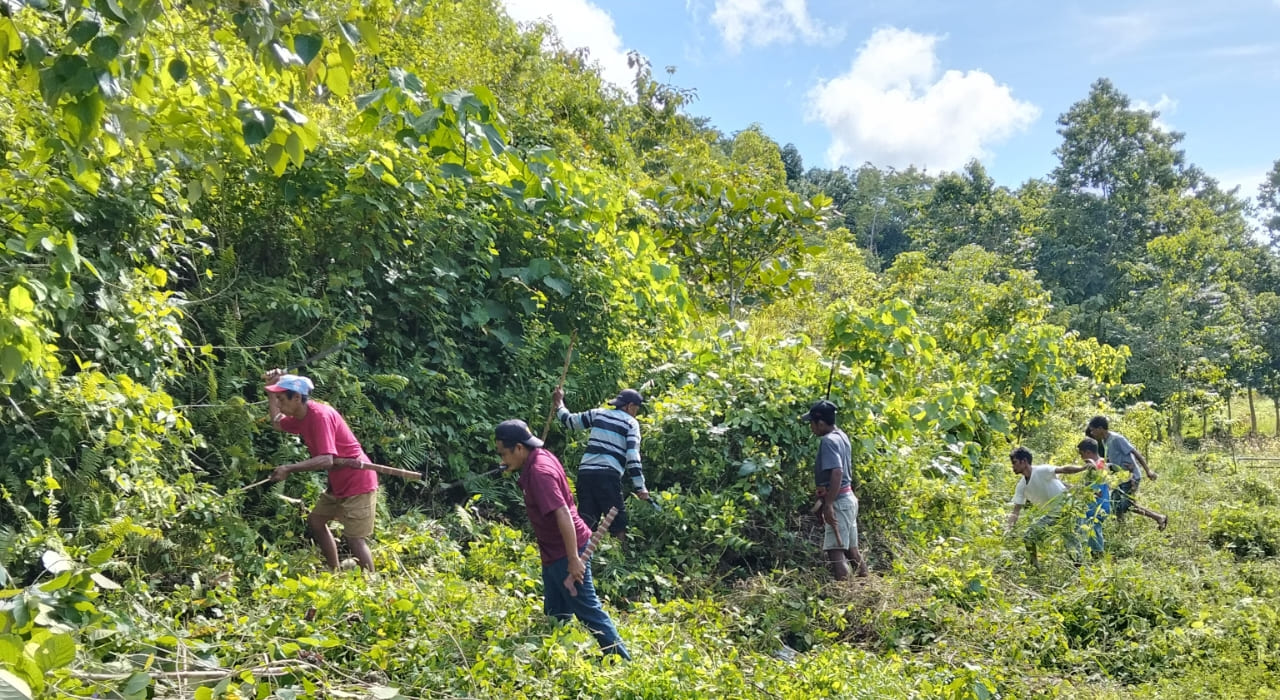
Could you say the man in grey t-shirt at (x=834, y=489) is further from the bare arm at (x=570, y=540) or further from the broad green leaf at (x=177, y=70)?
the broad green leaf at (x=177, y=70)

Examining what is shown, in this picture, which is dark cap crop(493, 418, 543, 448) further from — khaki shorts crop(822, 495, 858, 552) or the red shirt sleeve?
khaki shorts crop(822, 495, 858, 552)

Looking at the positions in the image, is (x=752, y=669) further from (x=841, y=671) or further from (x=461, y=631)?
(x=461, y=631)

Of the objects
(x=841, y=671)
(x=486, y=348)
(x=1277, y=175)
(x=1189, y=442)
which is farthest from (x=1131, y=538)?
(x=1277, y=175)

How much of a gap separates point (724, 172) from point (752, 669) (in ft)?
27.9

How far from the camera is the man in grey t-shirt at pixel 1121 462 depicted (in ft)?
25.3

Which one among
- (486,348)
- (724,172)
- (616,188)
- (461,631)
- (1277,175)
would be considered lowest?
(461,631)

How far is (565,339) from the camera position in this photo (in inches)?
290

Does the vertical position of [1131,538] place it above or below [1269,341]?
below

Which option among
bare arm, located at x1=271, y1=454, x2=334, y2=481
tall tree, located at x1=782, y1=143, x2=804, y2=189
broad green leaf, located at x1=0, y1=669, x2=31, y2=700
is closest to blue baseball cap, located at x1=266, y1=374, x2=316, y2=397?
bare arm, located at x1=271, y1=454, x2=334, y2=481

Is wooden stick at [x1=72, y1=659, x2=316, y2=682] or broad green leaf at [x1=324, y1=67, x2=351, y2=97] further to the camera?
wooden stick at [x1=72, y1=659, x2=316, y2=682]

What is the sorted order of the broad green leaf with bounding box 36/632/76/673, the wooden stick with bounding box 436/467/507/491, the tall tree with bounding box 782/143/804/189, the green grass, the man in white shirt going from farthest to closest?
the tall tree with bounding box 782/143/804/189 < the green grass < the man in white shirt < the wooden stick with bounding box 436/467/507/491 < the broad green leaf with bounding box 36/632/76/673

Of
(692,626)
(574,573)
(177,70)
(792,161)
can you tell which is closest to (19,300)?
(177,70)

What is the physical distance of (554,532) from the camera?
13.7ft

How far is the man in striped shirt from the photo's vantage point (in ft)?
19.0
